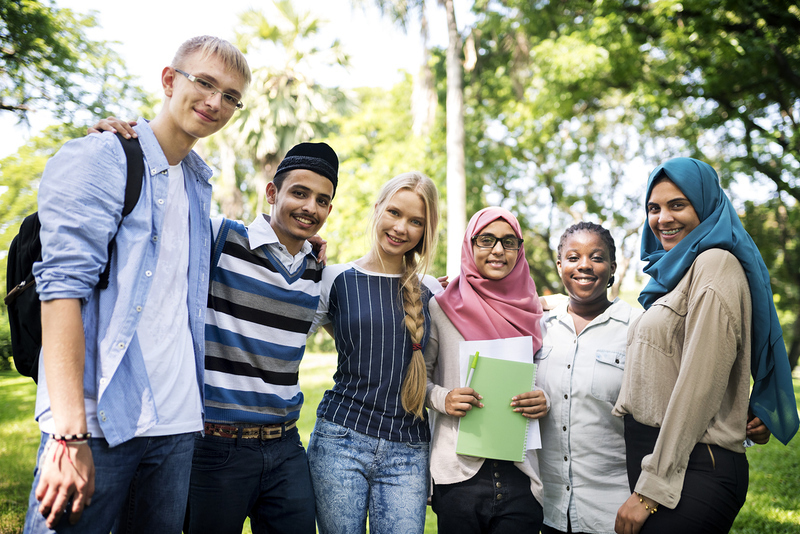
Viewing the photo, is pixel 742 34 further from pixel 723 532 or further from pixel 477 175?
pixel 723 532

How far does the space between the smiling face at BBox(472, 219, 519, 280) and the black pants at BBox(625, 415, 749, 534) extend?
1.17 m

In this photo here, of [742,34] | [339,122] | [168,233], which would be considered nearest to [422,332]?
[168,233]

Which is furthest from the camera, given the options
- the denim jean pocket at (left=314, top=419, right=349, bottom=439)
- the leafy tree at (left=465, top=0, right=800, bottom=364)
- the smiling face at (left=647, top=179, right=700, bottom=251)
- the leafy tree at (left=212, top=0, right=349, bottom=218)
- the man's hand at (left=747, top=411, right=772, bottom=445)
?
the leafy tree at (left=212, top=0, right=349, bottom=218)

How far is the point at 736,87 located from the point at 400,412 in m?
10.8

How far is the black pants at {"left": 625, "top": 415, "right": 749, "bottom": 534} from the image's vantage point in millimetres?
2080

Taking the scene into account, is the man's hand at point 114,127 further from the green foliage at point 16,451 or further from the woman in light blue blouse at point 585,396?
the green foliage at point 16,451

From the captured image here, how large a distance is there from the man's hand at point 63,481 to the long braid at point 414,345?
4.51 ft

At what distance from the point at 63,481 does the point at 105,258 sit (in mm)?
685

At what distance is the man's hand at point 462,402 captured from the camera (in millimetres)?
2540

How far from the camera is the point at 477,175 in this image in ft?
50.7

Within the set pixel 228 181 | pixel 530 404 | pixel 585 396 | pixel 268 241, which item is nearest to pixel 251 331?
pixel 268 241

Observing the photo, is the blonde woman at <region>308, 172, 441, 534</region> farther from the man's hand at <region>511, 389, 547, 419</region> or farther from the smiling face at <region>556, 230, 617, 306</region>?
the smiling face at <region>556, 230, 617, 306</region>

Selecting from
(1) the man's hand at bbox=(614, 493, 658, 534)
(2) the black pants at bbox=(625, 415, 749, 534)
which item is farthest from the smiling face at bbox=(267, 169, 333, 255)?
(2) the black pants at bbox=(625, 415, 749, 534)

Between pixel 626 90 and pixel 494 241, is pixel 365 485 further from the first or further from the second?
pixel 626 90
